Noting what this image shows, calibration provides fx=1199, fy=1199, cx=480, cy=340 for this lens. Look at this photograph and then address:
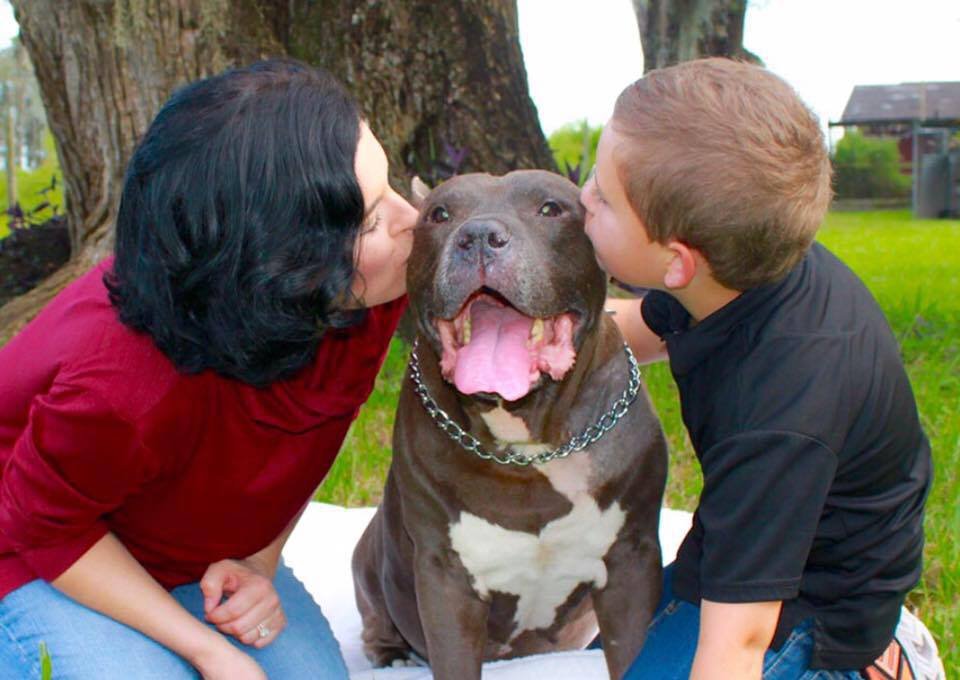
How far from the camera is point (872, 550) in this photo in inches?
85.0

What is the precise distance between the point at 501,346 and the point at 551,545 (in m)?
0.45

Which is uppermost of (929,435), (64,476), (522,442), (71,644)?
(64,476)

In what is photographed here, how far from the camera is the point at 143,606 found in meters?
2.37

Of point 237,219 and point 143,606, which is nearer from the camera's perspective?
point 237,219

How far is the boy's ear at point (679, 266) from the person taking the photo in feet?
6.77

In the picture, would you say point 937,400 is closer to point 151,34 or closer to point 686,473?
point 686,473

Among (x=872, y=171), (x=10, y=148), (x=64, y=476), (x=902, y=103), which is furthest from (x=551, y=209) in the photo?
(x=902, y=103)

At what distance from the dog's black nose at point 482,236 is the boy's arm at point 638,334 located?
602mm

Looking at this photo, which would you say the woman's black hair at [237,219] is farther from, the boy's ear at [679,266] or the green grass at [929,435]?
the green grass at [929,435]

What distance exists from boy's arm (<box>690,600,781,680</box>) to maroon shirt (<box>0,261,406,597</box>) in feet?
3.07

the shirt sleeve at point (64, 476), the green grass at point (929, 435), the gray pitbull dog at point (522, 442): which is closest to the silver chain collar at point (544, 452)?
the gray pitbull dog at point (522, 442)

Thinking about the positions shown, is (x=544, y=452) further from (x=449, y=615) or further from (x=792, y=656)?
(x=792, y=656)

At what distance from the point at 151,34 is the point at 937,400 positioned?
11.9ft

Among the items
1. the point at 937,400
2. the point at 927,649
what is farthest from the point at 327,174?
the point at 937,400
